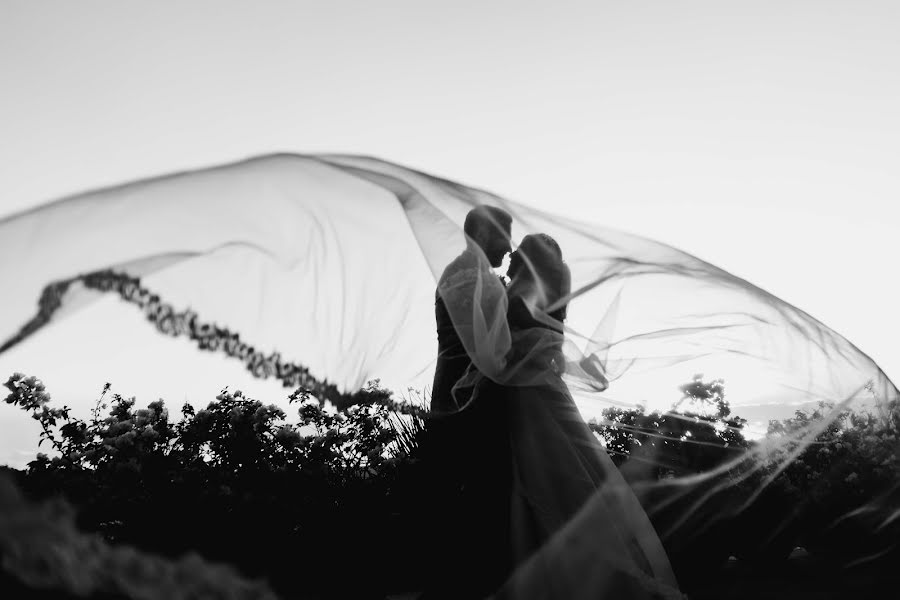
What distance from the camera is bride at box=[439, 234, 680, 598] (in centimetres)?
243

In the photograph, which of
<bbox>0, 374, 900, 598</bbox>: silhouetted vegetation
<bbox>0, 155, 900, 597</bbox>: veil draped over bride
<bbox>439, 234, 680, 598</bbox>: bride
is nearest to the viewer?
<bbox>0, 155, 900, 597</bbox>: veil draped over bride

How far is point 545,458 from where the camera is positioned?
267cm

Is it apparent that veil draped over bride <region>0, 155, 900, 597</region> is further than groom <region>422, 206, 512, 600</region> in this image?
No

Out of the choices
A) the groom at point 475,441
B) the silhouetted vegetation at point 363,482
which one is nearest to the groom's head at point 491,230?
the groom at point 475,441

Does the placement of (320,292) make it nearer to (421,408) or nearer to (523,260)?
(523,260)

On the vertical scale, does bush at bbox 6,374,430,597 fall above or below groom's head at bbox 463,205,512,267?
below

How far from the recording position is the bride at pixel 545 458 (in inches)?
95.7

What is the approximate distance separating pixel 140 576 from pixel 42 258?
4.25 ft

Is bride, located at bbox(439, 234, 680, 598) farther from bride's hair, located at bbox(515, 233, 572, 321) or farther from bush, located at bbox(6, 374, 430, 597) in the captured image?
bush, located at bbox(6, 374, 430, 597)

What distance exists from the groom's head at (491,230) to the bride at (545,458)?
0.09 metres

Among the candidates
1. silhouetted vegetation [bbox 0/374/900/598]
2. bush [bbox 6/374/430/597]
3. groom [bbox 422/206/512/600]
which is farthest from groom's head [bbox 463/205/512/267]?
bush [bbox 6/374/430/597]

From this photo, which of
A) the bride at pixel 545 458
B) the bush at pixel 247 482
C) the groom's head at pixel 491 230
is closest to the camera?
the bride at pixel 545 458

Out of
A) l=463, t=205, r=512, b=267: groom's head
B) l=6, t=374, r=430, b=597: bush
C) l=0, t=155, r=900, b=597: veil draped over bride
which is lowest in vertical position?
l=6, t=374, r=430, b=597: bush

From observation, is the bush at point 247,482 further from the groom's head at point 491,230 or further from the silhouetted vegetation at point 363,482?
the groom's head at point 491,230
